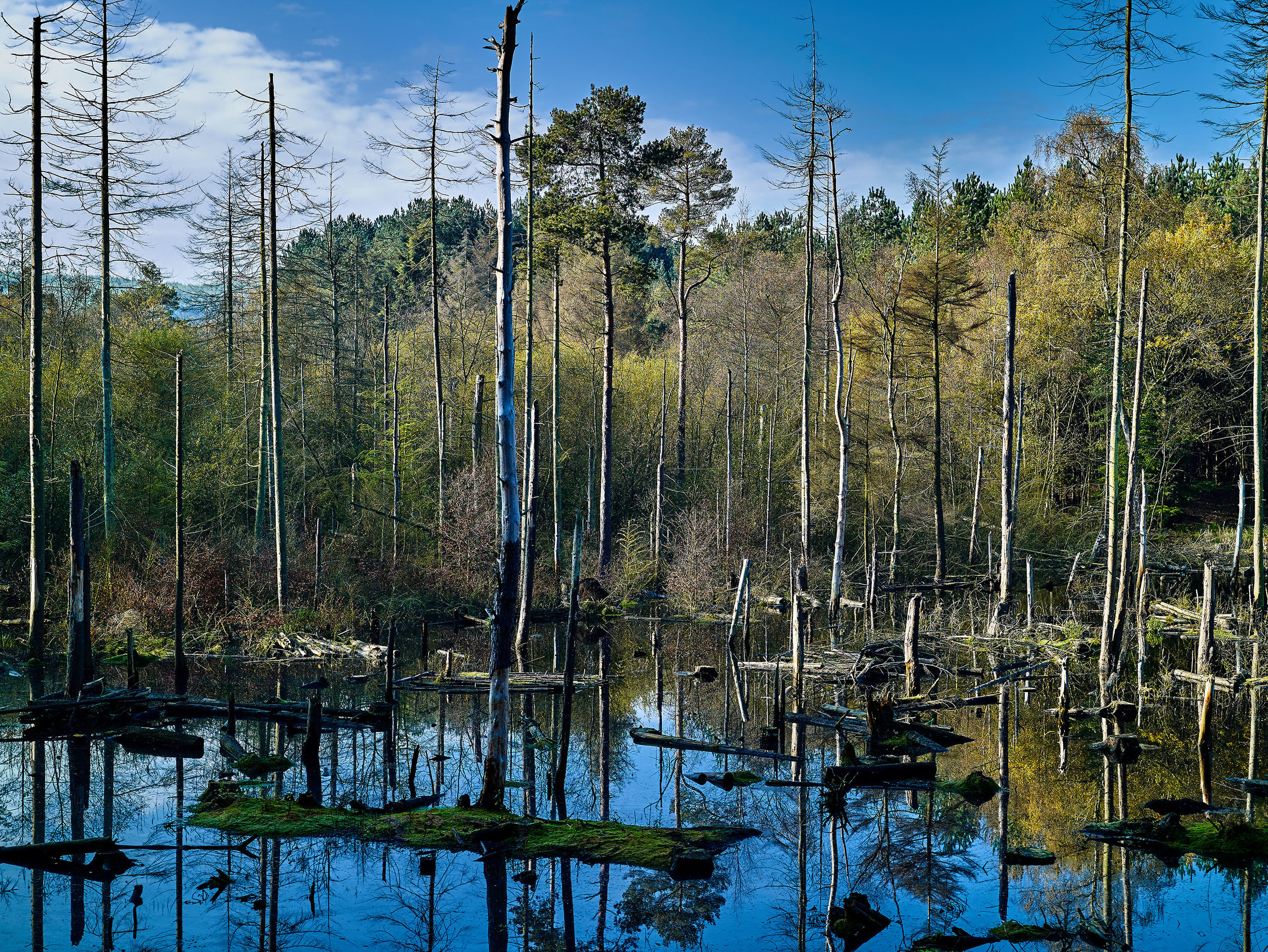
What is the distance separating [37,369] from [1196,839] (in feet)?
56.1

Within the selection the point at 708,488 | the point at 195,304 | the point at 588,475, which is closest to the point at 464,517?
the point at 588,475

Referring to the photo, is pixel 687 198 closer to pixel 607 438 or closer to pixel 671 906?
pixel 607 438

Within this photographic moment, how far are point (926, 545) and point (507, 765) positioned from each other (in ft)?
69.7

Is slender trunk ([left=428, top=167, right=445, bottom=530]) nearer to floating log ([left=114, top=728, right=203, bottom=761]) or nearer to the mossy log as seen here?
floating log ([left=114, top=728, right=203, bottom=761])

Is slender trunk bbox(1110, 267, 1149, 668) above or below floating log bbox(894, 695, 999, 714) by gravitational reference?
above

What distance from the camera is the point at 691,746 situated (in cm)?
1120

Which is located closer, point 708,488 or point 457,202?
point 708,488

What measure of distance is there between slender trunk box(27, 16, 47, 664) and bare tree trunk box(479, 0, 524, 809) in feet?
33.8

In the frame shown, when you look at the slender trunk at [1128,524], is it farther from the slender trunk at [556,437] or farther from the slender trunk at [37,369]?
the slender trunk at [37,369]

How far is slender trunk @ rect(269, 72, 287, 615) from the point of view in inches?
741

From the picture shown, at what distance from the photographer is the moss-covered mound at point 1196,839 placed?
8320 millimetres

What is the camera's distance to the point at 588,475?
3023 centimetres

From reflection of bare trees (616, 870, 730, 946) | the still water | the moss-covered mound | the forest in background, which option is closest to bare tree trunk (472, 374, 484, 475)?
the forest in background

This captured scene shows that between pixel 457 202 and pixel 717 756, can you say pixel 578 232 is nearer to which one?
pixel 717 756
